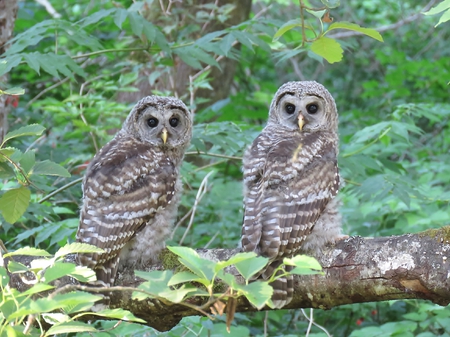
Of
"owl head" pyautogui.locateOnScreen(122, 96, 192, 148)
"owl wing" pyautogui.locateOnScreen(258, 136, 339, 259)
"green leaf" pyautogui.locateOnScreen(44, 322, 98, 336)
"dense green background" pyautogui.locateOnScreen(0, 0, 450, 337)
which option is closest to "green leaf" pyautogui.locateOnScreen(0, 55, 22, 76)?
"dense green background" pyautogui.locateOnScreen(0, 0, 450, 337)

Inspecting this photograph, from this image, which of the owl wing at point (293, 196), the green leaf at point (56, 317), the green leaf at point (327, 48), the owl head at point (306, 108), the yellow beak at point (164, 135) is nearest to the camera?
the green leaf at point (56, 317)

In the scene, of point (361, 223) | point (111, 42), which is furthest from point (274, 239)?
point (111, 42)

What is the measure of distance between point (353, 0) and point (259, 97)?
561 centimetres

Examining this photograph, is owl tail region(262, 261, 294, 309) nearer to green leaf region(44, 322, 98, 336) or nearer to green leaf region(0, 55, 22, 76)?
green leaf region(44, 322, 98, 336)

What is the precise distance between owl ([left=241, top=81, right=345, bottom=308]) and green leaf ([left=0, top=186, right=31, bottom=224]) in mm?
1184

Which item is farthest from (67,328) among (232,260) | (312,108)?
(312,108)

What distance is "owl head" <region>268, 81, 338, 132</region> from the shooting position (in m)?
4.13

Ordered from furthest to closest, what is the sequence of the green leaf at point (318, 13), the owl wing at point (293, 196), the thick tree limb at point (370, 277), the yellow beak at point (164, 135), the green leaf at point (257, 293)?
the yellow beak at point (164, 135), the owl wing at point (293, 196), the thick tree limb at point (370, 277), the green leaf at point (318, 13), the green leaf at point (257, 293)

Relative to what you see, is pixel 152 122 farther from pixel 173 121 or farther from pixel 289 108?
pixel 289 108

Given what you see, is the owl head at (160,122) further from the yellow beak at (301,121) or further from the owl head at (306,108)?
the yellow beak at (301,121)

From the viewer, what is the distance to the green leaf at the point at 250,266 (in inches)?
67.8

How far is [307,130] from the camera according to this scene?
4.13 m

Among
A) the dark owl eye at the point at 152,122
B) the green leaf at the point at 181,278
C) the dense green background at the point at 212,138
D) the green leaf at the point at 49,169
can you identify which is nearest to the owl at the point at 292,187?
the dense green background at the point at 212,138

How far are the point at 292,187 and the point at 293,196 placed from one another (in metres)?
0.07
